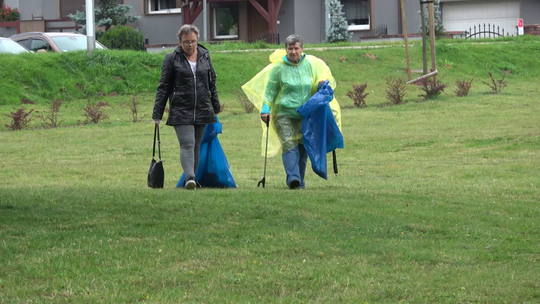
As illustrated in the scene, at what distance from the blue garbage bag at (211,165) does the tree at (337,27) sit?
92.3 feet

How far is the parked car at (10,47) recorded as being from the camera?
2733 centimetres

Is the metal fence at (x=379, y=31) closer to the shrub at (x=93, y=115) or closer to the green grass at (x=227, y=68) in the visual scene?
the green grass at (x=227, y=68)

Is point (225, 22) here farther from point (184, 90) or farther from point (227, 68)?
point (184, 90)

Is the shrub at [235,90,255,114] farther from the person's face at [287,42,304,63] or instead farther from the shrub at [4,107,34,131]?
the person's face at [287,42,304,63]

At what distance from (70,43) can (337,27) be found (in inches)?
509

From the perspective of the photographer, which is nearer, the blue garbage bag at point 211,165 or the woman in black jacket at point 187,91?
the woman in black jacket at point 187,91

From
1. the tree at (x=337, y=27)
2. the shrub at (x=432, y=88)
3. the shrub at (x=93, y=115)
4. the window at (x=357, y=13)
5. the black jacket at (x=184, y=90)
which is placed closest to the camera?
the black jacket at (x=184, y=90)

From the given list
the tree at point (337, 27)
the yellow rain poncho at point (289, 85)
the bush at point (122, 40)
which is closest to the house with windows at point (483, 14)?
the tree at point (337, 27)

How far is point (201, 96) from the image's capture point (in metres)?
9.61

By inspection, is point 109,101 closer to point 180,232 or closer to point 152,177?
point 152,177

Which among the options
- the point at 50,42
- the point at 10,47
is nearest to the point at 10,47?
the point at 10,47

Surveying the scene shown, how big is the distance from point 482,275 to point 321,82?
461cm

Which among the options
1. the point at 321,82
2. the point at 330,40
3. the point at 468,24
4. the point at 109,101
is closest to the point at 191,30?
the point at 321,82

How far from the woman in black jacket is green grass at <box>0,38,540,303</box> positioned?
2.05 feet
